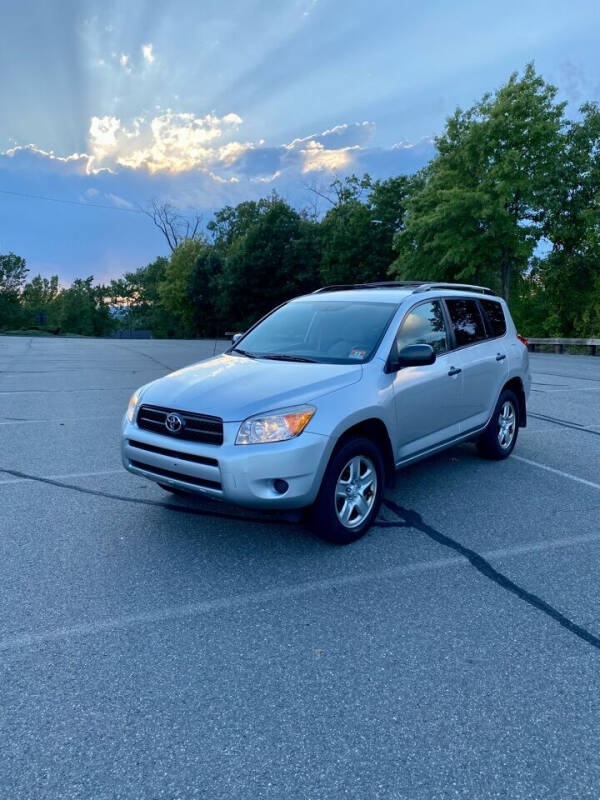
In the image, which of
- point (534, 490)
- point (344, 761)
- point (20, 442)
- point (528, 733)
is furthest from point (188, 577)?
point (20, 442)

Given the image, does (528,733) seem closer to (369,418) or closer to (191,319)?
(369,418)

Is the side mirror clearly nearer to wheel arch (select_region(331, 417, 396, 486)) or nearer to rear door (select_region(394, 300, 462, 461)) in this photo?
rear door (select_region(394, 300, 462, 461))

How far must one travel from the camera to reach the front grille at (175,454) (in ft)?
12.6

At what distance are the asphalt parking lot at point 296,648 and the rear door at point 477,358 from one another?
85 cm

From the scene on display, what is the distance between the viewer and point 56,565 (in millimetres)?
3877

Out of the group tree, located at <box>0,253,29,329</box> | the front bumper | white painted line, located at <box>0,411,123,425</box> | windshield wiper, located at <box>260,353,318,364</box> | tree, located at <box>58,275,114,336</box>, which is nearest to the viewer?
the front bumper

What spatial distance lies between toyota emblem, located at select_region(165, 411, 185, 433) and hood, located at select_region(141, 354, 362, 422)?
0.21ft

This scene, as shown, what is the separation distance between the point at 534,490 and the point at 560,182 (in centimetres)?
3010

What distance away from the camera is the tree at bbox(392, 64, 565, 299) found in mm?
29797

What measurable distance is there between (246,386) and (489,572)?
200 centimetres

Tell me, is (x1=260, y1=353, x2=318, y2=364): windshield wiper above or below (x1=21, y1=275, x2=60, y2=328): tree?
below

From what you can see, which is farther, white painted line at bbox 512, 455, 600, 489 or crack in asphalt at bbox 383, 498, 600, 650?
white painted line at bbox 512, 455, 600, 489

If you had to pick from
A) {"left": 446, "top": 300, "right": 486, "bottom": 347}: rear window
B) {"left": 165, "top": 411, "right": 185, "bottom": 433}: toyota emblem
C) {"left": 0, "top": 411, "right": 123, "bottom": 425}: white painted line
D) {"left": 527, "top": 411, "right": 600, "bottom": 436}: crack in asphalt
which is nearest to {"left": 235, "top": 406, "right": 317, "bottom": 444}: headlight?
{"left": 165, "top": 411, "right": 185, "bottom": 433}: toyota emblem

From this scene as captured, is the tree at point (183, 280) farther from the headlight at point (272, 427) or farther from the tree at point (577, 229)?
the headlight at point (272, 427)
